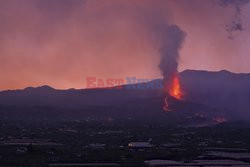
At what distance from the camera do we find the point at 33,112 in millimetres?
127375

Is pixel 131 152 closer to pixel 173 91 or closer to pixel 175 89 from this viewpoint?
pixel 173 91

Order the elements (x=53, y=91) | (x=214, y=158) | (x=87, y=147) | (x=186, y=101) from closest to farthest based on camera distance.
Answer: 1. (x=214, y=158)
2. (x=87, y=147)
3. (x=186, y=101)
4. (x=53, y=91)

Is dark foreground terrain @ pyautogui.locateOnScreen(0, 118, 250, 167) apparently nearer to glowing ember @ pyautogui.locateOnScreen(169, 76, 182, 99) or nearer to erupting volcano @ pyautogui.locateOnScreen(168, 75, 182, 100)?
erupting volcano @ pyautogui.locateOnScreen(168, 75, 182, 100)

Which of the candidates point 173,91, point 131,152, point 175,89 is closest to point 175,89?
point 175,89

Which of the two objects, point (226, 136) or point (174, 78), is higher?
point (174, 78)

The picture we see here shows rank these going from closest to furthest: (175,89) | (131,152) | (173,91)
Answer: (131,152) → (173,91) → (175,89)

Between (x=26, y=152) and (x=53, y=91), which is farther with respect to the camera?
(x=53, y=91)

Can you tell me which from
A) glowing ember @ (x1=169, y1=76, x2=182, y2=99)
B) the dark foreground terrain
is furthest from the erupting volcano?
the dark foreground terrain

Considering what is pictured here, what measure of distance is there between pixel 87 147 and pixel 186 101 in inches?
2780

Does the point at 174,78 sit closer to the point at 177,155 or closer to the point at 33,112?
the point at 33,112

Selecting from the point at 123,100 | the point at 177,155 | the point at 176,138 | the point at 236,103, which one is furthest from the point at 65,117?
the point at 177,155

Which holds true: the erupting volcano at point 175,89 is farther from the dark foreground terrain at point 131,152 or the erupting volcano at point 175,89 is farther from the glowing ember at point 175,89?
the dark foreground terrain at point 131,152

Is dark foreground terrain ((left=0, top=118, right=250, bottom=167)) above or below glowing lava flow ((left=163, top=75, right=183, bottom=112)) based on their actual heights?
below

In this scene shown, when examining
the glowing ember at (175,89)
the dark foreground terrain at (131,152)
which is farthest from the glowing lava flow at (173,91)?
the dark foreground terrain at (131,152)
